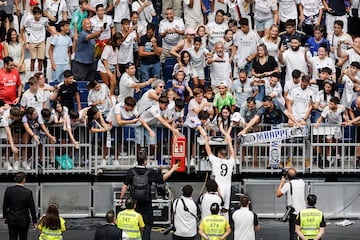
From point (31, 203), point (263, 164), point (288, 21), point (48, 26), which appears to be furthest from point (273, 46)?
point (31, 203)

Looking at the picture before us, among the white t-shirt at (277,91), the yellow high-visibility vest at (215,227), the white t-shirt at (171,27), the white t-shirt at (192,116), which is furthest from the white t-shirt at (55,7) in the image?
the yellow high-visibility vest at (215,227)

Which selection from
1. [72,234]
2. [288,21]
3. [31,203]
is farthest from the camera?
[288,21]

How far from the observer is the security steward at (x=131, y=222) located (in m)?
24.1

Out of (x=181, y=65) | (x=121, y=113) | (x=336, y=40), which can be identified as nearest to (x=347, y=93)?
(x=336, y=40)

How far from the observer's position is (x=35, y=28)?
31.9 meters

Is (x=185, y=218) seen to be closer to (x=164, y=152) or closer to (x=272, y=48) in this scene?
(x=164, y=152)

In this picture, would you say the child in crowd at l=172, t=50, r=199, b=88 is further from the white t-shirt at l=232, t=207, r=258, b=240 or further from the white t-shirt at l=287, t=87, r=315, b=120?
the white t-shirt at l=232, t=207, r=258, b=240

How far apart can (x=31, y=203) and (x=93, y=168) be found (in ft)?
12.5

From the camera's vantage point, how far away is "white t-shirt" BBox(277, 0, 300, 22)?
32.7 meters

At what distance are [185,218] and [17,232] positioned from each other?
131 inches

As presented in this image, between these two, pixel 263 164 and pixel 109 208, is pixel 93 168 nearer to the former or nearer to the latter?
pixel 109 208

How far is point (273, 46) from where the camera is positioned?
3117cm

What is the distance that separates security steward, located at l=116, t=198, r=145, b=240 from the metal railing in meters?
4.43

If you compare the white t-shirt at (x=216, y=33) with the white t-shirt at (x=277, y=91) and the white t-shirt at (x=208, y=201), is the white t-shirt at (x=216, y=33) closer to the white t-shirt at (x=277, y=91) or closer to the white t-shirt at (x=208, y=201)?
the white t-shirt at (x=277, y=91)
